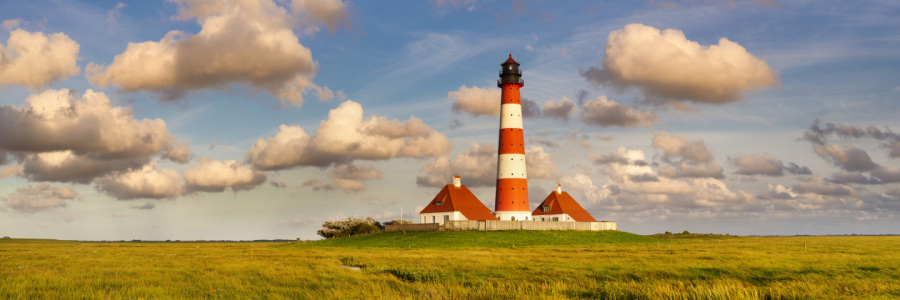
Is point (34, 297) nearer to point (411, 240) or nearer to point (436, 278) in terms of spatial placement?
point (436, 278)

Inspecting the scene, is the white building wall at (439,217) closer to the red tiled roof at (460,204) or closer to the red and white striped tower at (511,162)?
the red tiled roof at (460,204)

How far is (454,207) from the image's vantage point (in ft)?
257

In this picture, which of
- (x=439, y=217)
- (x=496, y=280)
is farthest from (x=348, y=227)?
(x=496, y=280)

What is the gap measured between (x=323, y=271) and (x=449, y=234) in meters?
36.5

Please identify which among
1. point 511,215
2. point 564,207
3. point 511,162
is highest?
point 511,162

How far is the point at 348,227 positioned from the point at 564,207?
29190mm

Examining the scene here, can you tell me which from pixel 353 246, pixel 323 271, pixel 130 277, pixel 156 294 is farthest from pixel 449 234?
pixel 156 294

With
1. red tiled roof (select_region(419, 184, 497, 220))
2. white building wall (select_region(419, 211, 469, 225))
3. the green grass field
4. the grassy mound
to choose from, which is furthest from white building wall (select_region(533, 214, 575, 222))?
the green grass field

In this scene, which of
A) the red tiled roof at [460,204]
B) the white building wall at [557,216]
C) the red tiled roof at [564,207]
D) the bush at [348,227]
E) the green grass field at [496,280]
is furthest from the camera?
the red tiled roof at [564,207]

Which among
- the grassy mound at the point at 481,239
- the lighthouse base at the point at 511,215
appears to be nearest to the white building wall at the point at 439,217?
the lighthouse base at the point at 511,215

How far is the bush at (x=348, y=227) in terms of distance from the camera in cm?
8175

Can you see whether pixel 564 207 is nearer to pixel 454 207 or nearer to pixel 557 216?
pixel 557 216

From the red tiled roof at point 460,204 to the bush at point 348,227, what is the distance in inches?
304

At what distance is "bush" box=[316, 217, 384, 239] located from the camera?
81750mm
